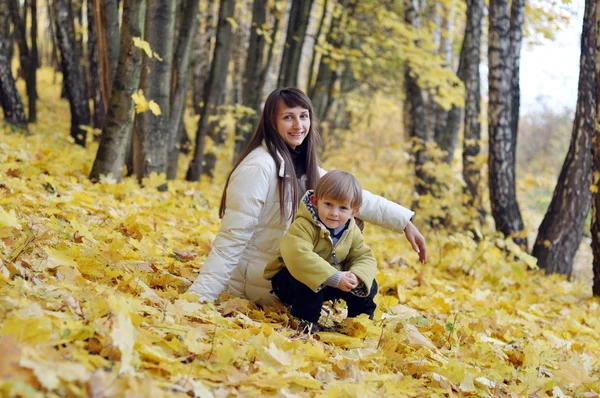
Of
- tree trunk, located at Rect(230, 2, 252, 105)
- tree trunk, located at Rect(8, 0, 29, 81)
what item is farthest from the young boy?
tree trunk, located at Rect(230, 2, 252, 105)

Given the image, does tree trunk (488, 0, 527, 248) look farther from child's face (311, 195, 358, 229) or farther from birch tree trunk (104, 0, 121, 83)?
child's face (311, 195, 358, 229)

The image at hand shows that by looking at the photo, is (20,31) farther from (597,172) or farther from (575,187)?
(597,172)

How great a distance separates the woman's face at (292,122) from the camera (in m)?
3.52

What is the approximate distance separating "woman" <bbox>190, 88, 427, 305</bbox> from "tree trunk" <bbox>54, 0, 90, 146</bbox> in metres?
7.71

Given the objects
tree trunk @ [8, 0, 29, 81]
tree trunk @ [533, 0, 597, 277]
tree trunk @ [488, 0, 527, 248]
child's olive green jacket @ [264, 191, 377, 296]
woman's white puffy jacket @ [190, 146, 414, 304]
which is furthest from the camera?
tree trunk @ [8, 0, 29, 81]

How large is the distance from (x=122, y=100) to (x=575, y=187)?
207 inches

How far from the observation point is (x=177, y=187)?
760 centimetres

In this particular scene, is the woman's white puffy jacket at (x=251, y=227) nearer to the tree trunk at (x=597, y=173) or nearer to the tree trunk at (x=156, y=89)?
the tree trunk at (x=597, y=173)

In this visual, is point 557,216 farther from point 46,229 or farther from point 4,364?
point 4,364

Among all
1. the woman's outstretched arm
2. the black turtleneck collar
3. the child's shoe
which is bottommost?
the child's shoe

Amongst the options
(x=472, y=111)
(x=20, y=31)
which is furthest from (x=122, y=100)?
(x=20, y=31)

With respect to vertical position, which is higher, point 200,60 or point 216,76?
point 200,60

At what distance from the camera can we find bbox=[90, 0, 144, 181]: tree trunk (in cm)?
583

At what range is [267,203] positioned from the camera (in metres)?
3.48
